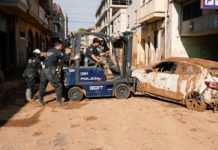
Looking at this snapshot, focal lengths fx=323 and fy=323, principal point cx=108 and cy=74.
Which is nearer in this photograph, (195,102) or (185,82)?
(195,102)

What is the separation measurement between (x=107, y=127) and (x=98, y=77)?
12.2ft

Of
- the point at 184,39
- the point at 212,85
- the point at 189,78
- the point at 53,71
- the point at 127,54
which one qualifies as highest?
the point at 184,39

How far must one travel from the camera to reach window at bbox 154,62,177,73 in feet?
32.7

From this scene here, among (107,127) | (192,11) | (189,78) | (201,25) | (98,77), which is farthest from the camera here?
(192,11)

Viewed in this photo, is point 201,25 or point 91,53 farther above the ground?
point 201,25

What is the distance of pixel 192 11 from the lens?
1819 cm

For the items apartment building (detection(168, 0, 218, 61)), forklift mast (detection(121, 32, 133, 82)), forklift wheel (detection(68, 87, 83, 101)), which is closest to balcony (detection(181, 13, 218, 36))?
apartment building (detection(168, 0, 218, 61))

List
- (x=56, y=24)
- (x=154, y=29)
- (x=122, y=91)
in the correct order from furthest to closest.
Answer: (x=56, y=24), (x=154, y=29), (x=122, y=91)

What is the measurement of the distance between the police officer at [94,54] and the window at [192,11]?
8.47m

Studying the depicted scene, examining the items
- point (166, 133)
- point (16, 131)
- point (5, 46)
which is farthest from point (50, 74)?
point (5, 46)

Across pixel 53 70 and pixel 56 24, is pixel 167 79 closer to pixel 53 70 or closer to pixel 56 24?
pixel 53 70

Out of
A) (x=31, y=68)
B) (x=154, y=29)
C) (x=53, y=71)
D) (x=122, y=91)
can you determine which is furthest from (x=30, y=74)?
(x=154, y=29)

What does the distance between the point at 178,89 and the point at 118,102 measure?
1.96 m

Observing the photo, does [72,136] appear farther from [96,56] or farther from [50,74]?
[96,56]
